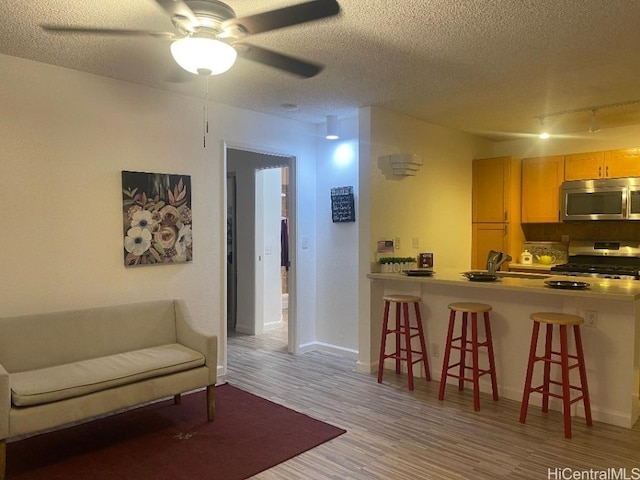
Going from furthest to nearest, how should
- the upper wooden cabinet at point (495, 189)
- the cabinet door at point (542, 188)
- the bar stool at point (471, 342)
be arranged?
the upper wooden cabinet at point (495, 189)
the cabinet door at point (542, 188)
the bar stool at point (471, 342)

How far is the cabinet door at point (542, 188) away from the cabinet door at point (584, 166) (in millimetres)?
74

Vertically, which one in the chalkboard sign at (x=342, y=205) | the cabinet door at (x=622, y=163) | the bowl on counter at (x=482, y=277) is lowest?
the bowl on counter at (x=482, y=277)

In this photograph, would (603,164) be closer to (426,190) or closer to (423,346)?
Result: (426,190)

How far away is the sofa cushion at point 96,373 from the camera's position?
2.63 meters

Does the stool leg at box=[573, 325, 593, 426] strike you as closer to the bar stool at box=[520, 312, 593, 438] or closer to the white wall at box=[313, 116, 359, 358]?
the bar stool at box=[520, 312, 593, 438]

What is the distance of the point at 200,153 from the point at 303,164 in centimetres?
126

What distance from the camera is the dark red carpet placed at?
8.64 feet

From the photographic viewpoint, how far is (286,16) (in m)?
1.99

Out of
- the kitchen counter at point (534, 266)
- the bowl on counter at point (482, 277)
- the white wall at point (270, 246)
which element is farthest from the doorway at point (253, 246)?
the kitchen counter at point (534, 266)

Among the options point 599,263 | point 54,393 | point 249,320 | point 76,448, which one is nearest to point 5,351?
point 54,393

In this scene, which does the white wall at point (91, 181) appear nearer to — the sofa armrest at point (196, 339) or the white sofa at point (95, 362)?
the white sofa at point (95, 362)

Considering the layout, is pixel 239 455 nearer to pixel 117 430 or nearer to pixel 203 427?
pixel 203 427

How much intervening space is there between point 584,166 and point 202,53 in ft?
15.6

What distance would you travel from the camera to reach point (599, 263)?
5465mm
